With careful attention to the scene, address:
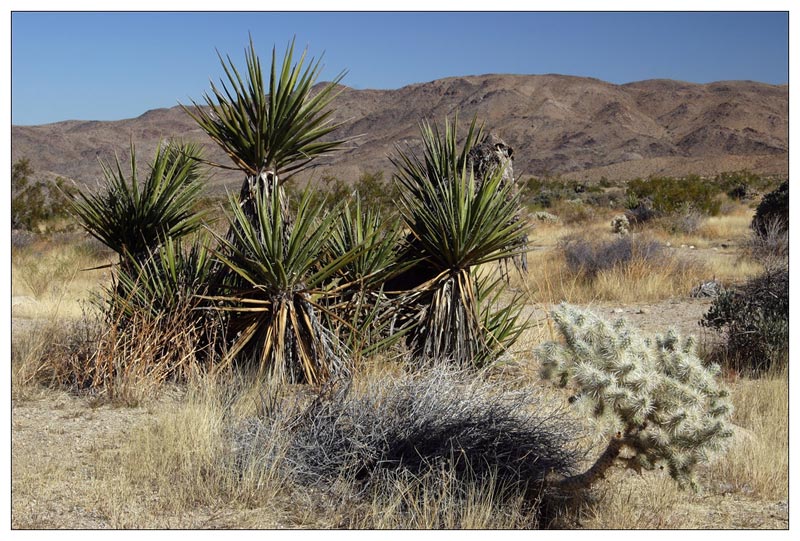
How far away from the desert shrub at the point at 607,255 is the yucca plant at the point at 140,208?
679 centimetres

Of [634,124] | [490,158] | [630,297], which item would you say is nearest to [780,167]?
[634,124]

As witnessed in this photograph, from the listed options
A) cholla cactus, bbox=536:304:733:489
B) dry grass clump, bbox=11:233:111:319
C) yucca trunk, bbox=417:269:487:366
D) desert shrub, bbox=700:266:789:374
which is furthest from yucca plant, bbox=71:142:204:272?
desert shrub, bbox=700:266:789:374

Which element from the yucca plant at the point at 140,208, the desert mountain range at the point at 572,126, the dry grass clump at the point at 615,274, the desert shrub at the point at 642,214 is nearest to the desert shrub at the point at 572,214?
the desert shrub at the point at 642,214

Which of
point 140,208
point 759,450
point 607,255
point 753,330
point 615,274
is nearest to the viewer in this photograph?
point 759,450

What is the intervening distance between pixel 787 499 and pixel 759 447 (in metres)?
0.42

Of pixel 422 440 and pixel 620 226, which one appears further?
pixel 620 226

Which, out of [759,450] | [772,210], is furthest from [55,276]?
[772,210]

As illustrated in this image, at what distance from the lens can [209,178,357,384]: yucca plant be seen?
5812 mm

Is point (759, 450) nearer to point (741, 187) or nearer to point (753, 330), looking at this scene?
point (753, 330)

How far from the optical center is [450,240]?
6117mm

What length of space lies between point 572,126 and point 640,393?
8615cm

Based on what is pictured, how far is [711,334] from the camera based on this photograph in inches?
318

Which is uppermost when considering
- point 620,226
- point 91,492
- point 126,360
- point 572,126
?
point 572,126

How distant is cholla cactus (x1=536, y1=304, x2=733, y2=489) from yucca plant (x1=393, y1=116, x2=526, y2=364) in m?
2.14
